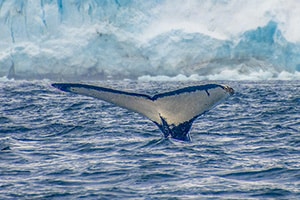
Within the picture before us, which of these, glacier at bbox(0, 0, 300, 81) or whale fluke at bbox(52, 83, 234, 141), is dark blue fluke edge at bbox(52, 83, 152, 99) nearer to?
whale fluke at bbox(52, 83, 234, 141)

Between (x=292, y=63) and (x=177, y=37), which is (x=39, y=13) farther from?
(x=292, y=63)

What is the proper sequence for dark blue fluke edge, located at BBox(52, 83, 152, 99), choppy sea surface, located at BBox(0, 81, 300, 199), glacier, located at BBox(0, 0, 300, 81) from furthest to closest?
glacier, located at BBox(0, 0, 300, 81), choppy sea surface, located at BBox(0, 81, 300, 199), dark blue fluke edge, located at BBox(52, 83, 152, 99)

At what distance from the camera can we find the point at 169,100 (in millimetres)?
8500

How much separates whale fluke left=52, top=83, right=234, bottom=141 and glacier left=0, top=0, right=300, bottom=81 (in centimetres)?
4027

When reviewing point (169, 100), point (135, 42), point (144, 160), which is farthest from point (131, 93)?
point (135, 42)

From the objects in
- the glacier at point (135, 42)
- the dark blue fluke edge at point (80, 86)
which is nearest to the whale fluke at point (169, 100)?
the dark blue fluke edge at point (80, 86)

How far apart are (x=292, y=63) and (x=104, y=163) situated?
41207mm

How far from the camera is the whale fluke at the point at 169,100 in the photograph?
26.6 ft

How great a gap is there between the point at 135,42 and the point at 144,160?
40436mm

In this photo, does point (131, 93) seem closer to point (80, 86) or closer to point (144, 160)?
point (80, 86)

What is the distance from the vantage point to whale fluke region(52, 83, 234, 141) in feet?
26.6

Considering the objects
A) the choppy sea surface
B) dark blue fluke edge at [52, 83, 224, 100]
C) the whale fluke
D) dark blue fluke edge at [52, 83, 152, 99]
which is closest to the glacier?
the choppy sea surface

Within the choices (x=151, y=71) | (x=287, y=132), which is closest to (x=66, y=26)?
(x=151, y=71)

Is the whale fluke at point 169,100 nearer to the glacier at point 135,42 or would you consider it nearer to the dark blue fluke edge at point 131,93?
the dark blue fluke edge at point 131,93
